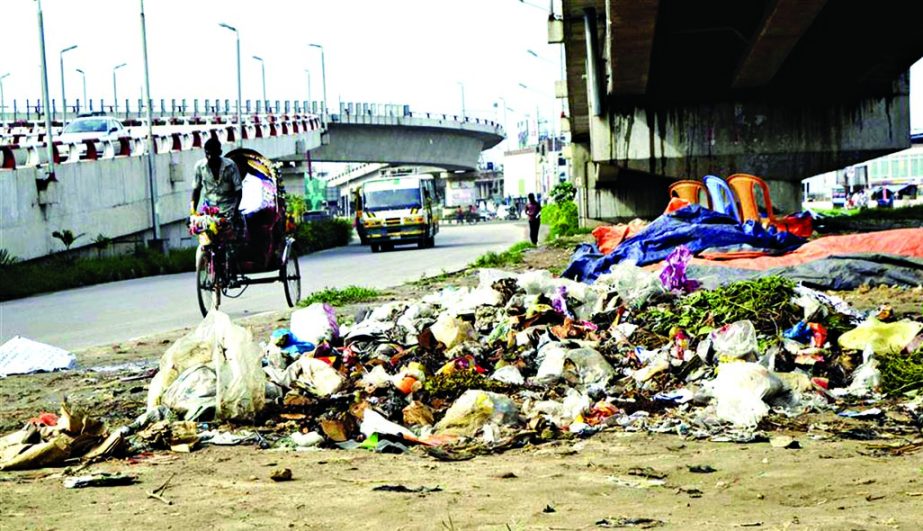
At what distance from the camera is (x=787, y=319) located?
373 inches

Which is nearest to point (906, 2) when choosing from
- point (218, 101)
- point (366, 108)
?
point (366, 108)

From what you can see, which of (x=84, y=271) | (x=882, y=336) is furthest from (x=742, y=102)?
(x=882, y=336)

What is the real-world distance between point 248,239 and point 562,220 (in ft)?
94.9

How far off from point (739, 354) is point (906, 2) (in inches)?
523

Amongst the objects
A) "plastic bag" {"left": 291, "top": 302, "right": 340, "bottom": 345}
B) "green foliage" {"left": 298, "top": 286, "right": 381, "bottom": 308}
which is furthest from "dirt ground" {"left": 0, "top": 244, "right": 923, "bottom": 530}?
"green foliage" {"left": 298, "top": 286, "right": 381, "bottom": 308}

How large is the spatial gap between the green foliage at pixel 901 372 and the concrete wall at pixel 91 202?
22.4 metres

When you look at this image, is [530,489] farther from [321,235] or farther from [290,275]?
[321,235]

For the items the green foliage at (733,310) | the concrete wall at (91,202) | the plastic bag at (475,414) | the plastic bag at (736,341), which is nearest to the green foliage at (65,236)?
the concrete wall at (91,202)

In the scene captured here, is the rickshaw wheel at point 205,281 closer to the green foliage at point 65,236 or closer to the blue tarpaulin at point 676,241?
the blue tarpaulin at point 676,241

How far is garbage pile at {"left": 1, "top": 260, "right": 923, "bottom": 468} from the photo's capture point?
7113 millimetres

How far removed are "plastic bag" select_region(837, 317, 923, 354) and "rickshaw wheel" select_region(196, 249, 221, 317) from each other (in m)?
7.48

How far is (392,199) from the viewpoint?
44375 mm

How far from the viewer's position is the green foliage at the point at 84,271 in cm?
2375

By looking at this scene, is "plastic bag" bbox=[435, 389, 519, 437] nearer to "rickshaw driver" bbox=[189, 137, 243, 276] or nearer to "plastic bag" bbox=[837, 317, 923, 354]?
"plastic bag" bbox=[837, 317, 923, 354]
